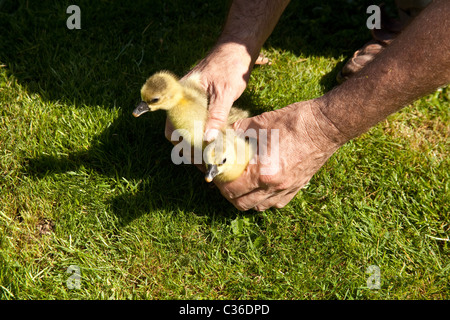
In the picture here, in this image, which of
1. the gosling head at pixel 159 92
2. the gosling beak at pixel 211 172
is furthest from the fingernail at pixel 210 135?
the gosling head at pixel 159 92

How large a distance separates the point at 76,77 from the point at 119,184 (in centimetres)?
102

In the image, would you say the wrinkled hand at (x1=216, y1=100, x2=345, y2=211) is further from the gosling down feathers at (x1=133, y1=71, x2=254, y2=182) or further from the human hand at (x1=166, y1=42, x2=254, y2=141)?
the human hand at (x1=166, y1=42, x2=254, y2=141)

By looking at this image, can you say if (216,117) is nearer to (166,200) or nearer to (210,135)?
(210,135)

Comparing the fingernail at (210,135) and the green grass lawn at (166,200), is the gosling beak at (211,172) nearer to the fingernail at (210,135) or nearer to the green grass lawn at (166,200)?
the fingernail at (210,135)

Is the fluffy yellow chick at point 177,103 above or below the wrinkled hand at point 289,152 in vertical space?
above

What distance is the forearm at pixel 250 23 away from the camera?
259 cm

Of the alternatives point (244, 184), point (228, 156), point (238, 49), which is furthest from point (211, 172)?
point (238, 49)

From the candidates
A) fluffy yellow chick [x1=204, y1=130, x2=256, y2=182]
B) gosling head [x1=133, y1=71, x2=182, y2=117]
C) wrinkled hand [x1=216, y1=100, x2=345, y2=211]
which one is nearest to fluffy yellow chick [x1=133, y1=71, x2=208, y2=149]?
gosling head [x1=133, y1=71, x2=182, y2=117]

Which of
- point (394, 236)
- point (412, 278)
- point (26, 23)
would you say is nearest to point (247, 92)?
point (394, 236)

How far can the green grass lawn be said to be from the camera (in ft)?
7.66

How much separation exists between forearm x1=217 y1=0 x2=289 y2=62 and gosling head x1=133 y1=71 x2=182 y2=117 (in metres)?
0.55

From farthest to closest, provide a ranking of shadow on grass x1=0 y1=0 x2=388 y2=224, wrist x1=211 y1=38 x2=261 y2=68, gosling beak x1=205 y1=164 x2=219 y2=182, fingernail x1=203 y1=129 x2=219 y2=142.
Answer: shadow on grass x1=0 y1=0 x2=388 y2=224, wrist x1=211 y1=38 x2=261 y2=68, fingernail x1=203 y1=129 x2=219 y2=142, gosling beak x1=205 y1=164 x2=219 y2=182

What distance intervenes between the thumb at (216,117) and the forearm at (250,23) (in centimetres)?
45

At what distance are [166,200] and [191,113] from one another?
66cm
